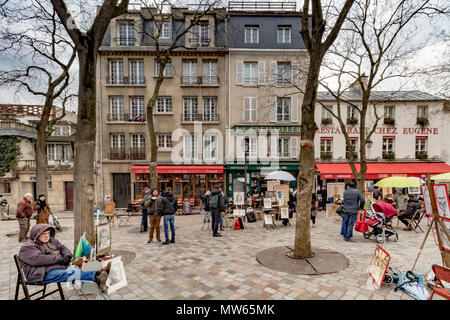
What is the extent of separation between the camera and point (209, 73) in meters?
18.0

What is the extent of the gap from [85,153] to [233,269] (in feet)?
13.4

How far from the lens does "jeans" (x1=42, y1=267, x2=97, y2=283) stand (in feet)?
12.0

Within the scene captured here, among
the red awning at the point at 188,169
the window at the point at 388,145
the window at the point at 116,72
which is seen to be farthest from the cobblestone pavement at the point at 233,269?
the window at the point at 116,72

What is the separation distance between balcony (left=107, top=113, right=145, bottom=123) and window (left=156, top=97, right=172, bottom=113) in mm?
1340

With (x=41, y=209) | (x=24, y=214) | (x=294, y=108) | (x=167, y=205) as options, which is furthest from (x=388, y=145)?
(x=24, y=214)

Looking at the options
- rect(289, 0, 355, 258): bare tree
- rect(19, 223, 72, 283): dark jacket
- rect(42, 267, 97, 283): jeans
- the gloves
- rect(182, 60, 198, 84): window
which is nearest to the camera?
rect(19, 223, 72, 283): dark jacket

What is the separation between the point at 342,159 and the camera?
18.4 m

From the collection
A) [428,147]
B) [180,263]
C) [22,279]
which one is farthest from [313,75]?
[428,147]

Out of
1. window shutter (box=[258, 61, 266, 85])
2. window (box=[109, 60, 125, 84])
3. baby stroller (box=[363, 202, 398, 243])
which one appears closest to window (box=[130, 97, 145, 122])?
window (box=[109, 60, 125, 84])

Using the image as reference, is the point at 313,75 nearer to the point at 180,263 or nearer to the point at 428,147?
the point at 180,263

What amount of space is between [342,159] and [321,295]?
643 inches

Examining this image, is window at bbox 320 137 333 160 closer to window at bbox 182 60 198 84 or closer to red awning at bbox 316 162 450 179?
red awning at bbox 316 162 450 179

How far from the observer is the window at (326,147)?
18391 millimetres

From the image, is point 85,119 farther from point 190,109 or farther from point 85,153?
point 190,109
